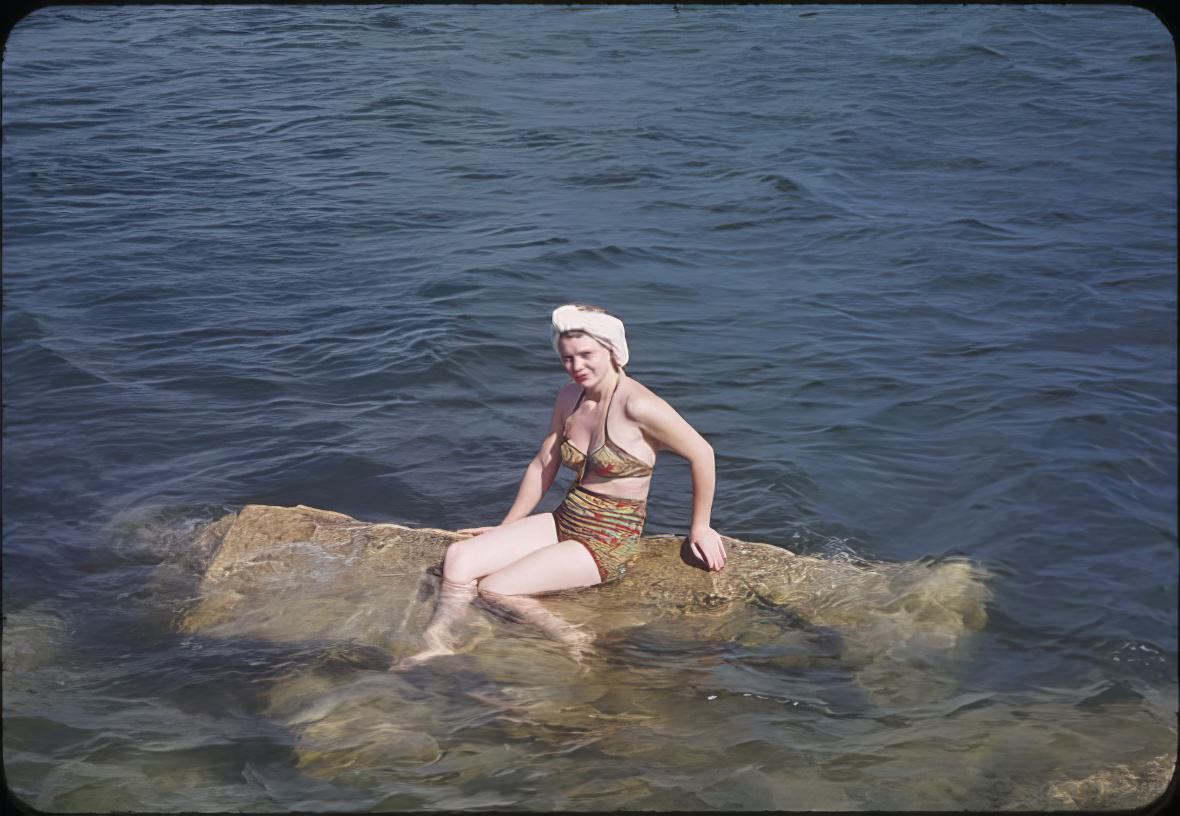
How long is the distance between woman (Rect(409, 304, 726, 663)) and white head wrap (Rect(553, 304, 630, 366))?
2 centimetres

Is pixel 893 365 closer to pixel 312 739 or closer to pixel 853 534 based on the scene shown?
pixel 853 534

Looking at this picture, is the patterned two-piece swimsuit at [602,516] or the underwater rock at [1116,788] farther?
the patterned two-piece swimsuit at [602,516]

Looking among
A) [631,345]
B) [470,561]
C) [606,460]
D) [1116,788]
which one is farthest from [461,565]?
[631,345]

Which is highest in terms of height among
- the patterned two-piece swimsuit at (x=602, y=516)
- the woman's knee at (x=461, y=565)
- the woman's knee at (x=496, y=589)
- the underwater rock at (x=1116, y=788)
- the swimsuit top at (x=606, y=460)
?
the swimsuit top at (x=606, y=460)

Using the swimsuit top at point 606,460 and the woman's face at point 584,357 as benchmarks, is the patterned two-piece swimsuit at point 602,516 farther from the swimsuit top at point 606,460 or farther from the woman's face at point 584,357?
the woman's face at point 584,357

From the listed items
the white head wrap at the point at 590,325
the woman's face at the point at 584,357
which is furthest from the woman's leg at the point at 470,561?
the white head wrap at the point at 590,325

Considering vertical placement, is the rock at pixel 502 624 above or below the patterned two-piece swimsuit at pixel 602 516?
below

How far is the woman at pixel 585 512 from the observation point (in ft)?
19.2

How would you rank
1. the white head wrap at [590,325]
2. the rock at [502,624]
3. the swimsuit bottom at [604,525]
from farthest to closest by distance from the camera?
the swimsuit bottom at [604,525] → the white head wrap at [590,325] → the rock at [502,624]

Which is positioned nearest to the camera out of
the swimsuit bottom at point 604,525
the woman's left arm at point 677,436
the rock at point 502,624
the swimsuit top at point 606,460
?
the rock at point 502,624

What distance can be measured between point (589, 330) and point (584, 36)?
18.5 metres

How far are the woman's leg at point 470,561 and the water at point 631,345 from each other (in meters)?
0.29

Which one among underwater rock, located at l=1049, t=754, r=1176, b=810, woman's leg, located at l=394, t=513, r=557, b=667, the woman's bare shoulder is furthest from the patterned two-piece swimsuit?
underwater rock, located at l=1049, t=754, r=1176, b=810

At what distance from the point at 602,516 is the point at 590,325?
1.05 metres
